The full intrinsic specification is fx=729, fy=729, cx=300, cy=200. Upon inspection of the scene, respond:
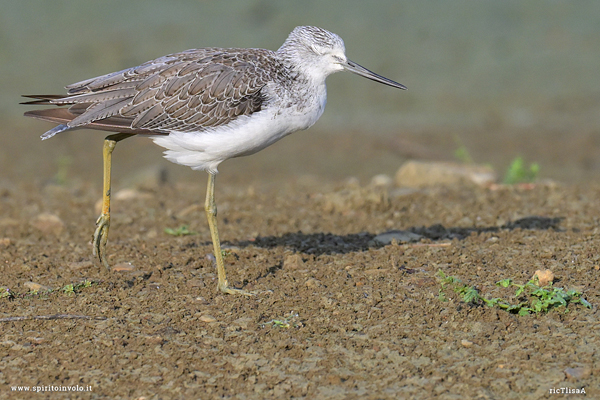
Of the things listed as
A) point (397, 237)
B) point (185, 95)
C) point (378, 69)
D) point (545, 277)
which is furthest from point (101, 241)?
point (378, 69)

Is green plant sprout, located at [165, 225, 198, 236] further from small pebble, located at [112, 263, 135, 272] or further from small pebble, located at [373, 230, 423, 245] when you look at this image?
small pebble, located at [373, 230, 423, 245]

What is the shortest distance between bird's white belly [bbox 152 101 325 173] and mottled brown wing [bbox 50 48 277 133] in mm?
95

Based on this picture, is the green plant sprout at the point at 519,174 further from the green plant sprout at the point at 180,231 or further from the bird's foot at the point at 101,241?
the bird's foot at the point at 101,241

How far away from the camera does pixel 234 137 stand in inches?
223

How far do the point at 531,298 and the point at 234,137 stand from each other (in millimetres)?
2539

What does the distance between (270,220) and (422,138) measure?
6959mm

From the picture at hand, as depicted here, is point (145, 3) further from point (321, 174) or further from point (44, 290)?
point (44, 290)

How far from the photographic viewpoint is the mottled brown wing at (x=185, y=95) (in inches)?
228

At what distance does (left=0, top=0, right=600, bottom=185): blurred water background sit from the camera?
13.5 metres

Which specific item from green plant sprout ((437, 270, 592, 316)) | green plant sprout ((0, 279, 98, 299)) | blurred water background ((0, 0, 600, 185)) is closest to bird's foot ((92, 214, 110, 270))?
green plant sprout ((0, 279, 98, 299))

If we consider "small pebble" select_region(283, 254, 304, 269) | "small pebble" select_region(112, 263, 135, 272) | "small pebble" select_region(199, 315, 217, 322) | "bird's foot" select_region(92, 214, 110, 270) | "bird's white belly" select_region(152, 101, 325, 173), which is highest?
"bird's white belly" select_region(152, 101, 325, 173)

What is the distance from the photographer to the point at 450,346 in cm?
480

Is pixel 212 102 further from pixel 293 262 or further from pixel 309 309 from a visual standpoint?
pixel 309 309

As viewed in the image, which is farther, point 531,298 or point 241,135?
point 241,135
